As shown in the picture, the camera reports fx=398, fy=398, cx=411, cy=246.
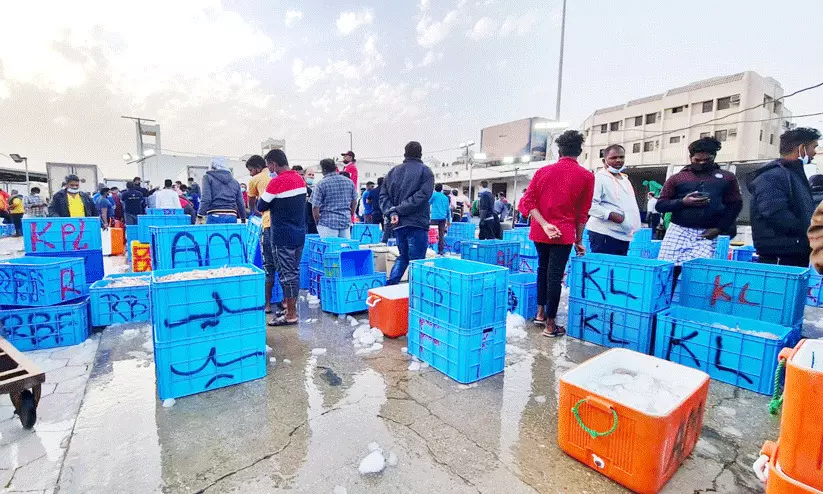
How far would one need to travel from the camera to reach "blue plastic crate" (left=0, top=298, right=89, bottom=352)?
3.54 metres

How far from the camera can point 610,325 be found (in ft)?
12.0

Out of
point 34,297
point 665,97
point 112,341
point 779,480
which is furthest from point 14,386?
point 665,97

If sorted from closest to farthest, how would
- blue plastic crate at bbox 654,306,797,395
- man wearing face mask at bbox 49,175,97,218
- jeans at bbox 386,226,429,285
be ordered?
blue plastic crate at bbox 654,306,797,395, jeans at bbox 386,226,429,285, man wearing face mask at bbox 49,175,97,218

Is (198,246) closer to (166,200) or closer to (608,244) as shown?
(608,244)

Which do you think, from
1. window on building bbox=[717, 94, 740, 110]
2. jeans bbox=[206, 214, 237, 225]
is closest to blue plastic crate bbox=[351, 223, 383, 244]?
jeans bbox=[206, 214, 237, 225]

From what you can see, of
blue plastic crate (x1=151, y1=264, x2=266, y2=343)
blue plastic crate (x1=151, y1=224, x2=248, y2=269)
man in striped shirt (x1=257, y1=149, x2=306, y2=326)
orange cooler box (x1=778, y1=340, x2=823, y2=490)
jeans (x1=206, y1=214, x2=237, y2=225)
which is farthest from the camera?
jeans (x1=206, y1=214, x2=237, y2=225)

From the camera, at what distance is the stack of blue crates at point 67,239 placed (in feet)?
15.4

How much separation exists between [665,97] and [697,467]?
4445 cm

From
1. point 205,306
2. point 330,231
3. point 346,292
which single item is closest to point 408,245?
point 346,292

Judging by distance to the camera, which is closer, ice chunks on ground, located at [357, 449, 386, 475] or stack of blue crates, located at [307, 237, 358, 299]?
ice chunks on ground, located at [357, 449, 386, 475]

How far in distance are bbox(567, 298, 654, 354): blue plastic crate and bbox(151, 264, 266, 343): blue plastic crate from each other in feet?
9.54

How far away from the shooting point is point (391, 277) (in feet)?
15.8

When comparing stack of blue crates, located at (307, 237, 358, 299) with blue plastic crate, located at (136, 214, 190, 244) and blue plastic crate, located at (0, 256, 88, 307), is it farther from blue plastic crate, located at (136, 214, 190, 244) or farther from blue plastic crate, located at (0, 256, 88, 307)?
blue plastic crate, located at (136, 214, 190, 244)

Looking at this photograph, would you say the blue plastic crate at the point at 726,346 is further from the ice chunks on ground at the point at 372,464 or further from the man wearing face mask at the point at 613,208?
the ice chunks on ground at the point at 372,464
